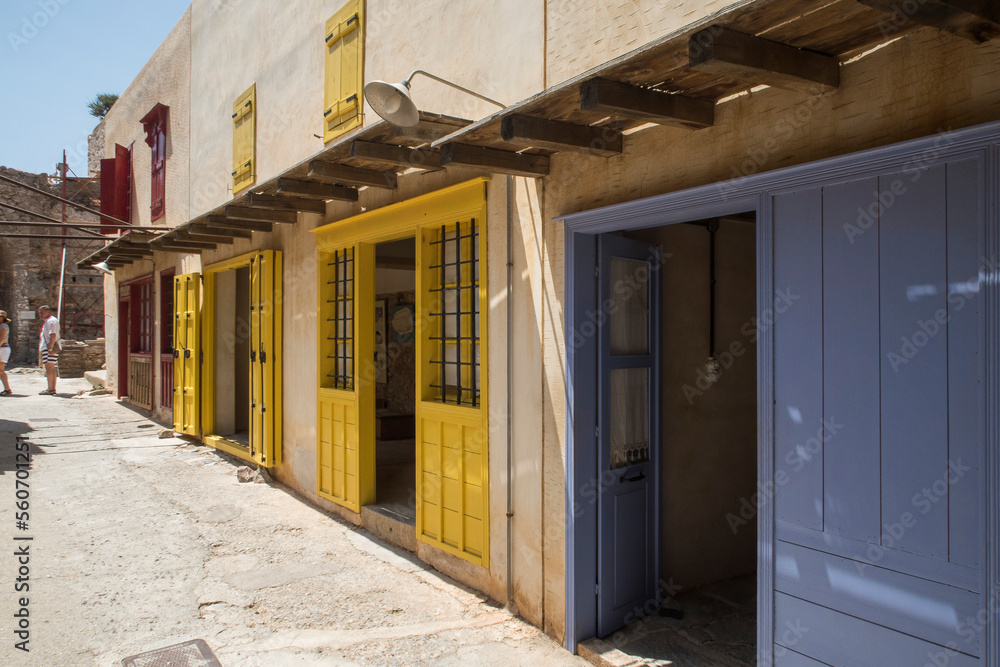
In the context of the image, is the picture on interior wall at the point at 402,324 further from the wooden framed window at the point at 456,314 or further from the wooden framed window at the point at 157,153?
the wooden framed window at the point at 157,153

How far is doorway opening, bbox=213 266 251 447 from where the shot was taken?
1012 cm

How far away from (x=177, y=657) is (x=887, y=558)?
3559mm

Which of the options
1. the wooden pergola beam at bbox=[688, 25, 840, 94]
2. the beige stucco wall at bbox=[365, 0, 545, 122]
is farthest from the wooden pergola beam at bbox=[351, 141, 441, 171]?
the wooden pergola beam at bbox=[688, 25, 840, 94]

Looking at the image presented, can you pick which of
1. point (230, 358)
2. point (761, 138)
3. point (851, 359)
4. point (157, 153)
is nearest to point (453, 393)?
point (761, 138)

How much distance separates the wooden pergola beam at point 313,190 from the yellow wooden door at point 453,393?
1.10 metres

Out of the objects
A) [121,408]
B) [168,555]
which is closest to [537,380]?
[168,555]

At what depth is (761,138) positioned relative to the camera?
2.93 metres

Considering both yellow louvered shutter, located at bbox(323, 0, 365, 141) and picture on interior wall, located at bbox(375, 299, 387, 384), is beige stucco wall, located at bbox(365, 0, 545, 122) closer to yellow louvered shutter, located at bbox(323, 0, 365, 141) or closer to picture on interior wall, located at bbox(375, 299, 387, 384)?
yellow louvered shutter, located at bbox(323, 0, 365, 141)

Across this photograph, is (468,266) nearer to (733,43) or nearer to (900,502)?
(733,43)

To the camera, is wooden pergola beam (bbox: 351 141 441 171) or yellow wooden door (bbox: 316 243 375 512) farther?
yellow wooden door (bbox: 316 243 375 512)

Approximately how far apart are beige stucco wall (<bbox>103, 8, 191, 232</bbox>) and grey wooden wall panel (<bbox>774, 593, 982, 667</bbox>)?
35.5 ft

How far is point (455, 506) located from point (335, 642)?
1.27m

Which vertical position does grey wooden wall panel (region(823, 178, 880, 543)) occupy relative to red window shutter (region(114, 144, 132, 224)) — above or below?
below

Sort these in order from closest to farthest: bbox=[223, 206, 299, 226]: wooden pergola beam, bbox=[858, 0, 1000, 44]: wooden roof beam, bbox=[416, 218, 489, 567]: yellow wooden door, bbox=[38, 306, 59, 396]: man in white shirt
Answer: bbox=[858, 0, 1000, 44]: wooden roof beam < bbox=[416, 218, 489, 567]: yellow wooden door < bbox=[223, 206, 299, 226]: wooden pergola beam < bbox=[38, 306, 59, 396]: man in white shirt
